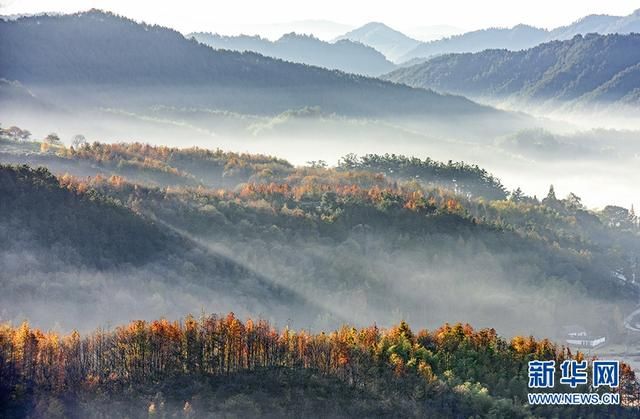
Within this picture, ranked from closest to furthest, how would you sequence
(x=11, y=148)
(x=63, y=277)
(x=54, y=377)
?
(x=54, y=377) < (x=63, y=277) < (x=11, y=148)

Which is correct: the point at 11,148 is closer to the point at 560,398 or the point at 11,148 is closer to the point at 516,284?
the point at 516,284

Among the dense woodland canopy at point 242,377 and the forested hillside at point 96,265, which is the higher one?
the forested hillside at point 96,265

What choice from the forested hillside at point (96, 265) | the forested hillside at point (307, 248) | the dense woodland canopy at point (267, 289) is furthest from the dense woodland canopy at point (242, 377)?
the forested hillside at point (307, 248)

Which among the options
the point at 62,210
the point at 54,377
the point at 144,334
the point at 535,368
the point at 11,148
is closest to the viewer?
the point at 54,377

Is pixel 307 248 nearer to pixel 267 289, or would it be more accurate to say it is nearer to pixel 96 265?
pixel 267 289

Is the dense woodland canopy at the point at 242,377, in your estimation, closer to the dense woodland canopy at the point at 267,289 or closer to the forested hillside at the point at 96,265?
the dense woodland canopy at the point at 267,289

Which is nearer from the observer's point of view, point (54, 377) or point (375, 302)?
point (54, 377)

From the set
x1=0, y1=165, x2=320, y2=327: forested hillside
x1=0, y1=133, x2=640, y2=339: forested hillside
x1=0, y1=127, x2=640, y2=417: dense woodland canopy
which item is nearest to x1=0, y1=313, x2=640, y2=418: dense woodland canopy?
x1=0, y1=127, x2=640, y2=417: dense woodland canopy

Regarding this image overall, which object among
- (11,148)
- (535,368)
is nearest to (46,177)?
(11,148)
